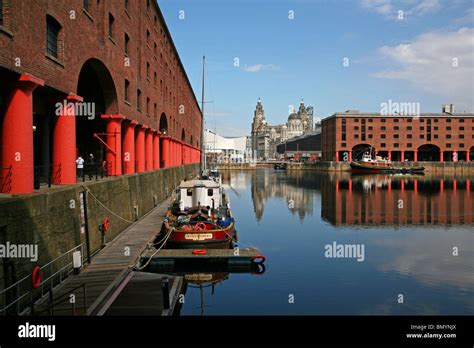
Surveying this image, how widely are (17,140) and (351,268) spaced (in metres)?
18.2

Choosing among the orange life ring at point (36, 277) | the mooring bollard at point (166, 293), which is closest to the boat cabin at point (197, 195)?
the mooring bollard at point (166, 293)

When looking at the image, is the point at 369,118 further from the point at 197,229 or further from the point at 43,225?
the point at 43,225

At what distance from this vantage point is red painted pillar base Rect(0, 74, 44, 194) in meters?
14.4

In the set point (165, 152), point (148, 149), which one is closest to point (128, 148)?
point (148, 149)

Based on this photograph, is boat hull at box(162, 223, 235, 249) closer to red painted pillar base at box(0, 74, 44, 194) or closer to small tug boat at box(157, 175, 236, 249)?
small tug boat at box(157, 175, 236, 249)

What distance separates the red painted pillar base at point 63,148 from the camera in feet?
63.2

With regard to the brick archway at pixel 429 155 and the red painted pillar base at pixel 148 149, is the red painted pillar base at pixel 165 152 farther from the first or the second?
the brick archway at pixel 429 155

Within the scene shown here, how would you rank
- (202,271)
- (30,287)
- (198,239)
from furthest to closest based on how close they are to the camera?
(198,239) → (202,271) → (30,287)

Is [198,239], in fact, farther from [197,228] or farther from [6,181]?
[6,181]

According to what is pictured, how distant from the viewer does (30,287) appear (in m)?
12.9

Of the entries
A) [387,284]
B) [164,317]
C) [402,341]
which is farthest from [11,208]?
[387,284]

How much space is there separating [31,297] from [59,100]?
10014 millimetres

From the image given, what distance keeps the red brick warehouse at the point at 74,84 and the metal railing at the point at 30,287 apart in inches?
109

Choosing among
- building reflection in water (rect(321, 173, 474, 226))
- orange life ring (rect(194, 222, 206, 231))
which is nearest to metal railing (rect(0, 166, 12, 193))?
orange life ring (rect(194, 222, 206, 231))
